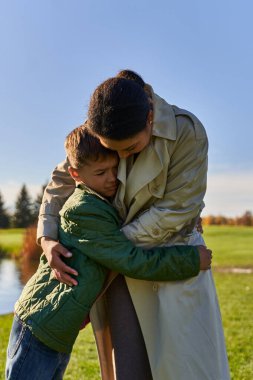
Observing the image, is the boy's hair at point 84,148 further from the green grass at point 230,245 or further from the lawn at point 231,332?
the green grass at point 230,245

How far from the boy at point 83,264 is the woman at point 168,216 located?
0.25 feet

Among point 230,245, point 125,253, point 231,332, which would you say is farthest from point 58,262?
point 230,245

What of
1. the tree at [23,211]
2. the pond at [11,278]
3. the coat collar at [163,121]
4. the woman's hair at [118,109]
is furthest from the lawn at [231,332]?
the tree at [23,211]

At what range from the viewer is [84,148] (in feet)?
8.71

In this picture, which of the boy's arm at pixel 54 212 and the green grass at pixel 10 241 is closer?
the boy's arm at pixel 54 212

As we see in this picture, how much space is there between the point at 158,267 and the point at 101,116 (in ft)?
2.23

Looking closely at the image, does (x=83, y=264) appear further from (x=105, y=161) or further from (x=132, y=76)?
(x=132, y=76)

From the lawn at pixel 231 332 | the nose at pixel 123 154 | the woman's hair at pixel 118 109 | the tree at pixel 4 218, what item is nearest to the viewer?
the woman's hair at pixel 118 109

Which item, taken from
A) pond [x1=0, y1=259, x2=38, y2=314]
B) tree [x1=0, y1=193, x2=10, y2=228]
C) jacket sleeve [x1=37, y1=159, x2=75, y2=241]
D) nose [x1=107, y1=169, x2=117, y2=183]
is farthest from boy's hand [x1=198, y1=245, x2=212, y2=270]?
tree [x1=0, y1=193, x2=10, y2=228]

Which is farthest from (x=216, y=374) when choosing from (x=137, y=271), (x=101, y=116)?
(x=101, y=116)

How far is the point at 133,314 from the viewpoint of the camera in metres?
2.80

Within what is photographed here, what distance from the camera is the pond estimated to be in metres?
11.4

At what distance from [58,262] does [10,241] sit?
1502cm

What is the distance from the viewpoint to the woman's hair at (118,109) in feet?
8.00
